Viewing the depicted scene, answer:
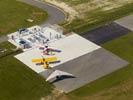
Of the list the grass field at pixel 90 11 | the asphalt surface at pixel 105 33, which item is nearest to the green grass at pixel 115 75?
the asphalt surface at pixel 105 33

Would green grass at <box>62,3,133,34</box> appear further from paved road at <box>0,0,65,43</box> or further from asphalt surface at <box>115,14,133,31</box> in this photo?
paved road at <box>0,0,65,43</box>

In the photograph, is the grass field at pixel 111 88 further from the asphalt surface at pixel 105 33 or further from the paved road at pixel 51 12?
the paved road at pixel 51 12

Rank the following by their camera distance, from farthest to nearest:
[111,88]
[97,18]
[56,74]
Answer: [97,18]
[56,74]
[111,88]

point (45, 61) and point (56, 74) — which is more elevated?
point (45, 61)

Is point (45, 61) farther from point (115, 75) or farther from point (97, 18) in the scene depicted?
point (97, 18)

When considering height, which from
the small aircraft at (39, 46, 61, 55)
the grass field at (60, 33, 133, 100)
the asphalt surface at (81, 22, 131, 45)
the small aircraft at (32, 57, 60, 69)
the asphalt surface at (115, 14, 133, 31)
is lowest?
the grass field at (60, 33, 133, 100)

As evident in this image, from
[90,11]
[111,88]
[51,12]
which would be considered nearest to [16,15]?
[51,12]

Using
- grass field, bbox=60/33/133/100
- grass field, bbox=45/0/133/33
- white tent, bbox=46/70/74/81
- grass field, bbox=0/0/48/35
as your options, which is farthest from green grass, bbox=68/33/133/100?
grass field, bbox=0/0/48/35
